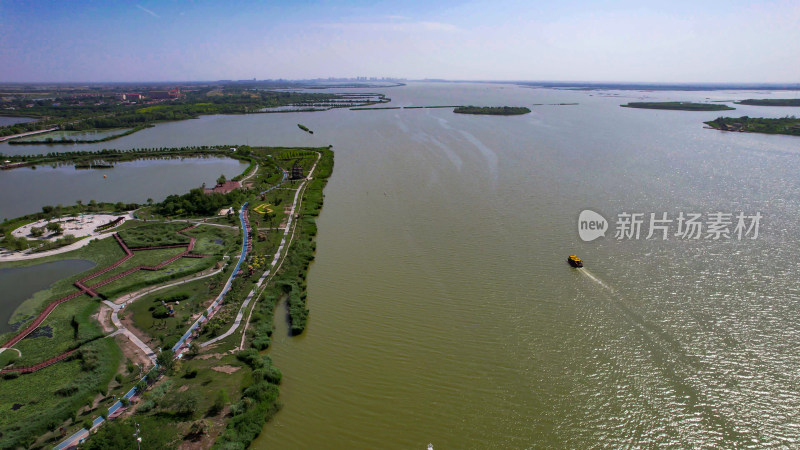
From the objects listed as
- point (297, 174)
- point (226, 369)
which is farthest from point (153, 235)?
point (297, 174)

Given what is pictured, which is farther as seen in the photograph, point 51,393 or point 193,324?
point 193,324

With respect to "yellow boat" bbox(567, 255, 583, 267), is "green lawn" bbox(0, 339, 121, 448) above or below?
below

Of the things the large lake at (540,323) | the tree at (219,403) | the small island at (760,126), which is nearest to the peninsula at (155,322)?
the tree at (219,403)

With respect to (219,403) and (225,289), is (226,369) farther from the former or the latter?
(225,289)

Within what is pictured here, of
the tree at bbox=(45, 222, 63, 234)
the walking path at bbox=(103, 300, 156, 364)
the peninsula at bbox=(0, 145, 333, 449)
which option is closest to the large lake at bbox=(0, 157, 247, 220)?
the peninsula at bbox=(0, 145, 333, 449)

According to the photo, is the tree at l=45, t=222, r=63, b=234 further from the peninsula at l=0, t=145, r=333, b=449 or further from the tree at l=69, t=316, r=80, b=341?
the tree at l=69, t=316, r=80, b=341

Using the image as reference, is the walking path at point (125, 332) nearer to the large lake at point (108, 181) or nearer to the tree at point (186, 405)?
the tree at point (186, 405)
